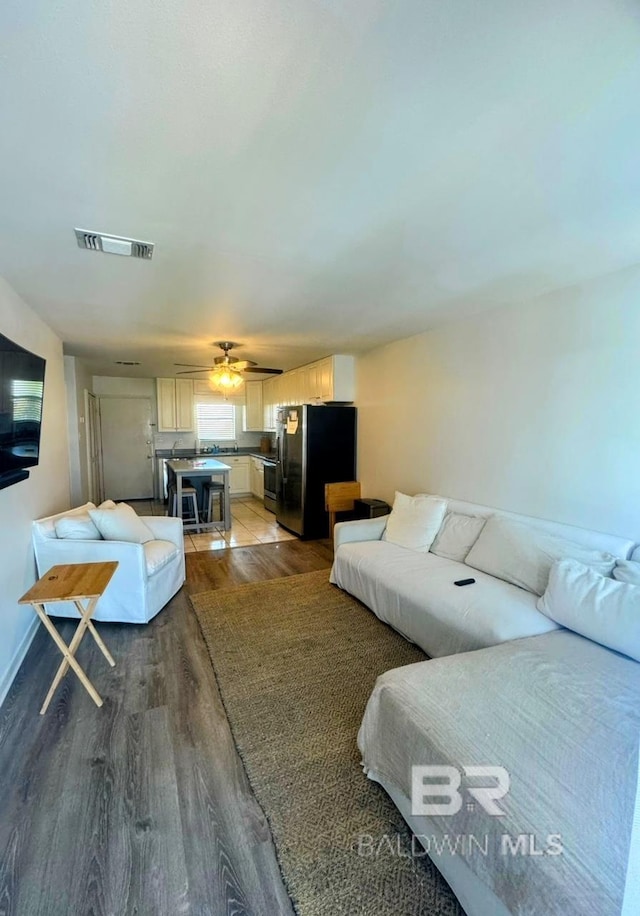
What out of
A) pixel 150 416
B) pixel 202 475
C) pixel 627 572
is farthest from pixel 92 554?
pixel 150 416

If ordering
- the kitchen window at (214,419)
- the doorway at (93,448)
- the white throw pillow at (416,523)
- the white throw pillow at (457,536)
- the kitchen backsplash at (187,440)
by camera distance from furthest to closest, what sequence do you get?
1. the kitchen window at (214,419)
2. the kitchen backsplash at (187,440)
3. the doorway at (93,448)
4. the white throw pillow at (416,523)
5. the white throw pillow at (457,536)

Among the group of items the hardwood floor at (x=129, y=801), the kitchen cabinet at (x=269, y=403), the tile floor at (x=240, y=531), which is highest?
the kitchen cabinet at (x=269, y=403)

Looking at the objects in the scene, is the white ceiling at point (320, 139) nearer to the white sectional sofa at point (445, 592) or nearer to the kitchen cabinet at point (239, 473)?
the white sectional sofa at point (445, 592)

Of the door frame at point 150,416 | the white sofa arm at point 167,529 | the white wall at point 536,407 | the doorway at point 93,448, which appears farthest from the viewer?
the door frame at point 150,416

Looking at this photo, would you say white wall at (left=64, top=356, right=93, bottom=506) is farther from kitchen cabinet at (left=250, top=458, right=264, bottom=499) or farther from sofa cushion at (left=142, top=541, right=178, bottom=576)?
kitchen cabinet at (left=250, top=458, right=264, bottom=499)

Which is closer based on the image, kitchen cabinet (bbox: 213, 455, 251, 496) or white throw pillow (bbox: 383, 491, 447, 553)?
white throw pillow (bbox: 383, 491, 447, 553)

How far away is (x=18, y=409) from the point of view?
222 centimetres

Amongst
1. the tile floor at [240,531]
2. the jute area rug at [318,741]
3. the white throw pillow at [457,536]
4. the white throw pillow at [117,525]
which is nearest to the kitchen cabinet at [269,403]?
the tile floor at [240,531]

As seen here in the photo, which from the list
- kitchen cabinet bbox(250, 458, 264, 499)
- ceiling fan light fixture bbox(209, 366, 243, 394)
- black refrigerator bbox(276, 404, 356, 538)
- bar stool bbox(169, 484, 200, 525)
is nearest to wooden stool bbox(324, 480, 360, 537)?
black refrigerator bbox(276, 404, 356, 538)

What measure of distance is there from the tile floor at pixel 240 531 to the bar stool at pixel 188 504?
0.28m

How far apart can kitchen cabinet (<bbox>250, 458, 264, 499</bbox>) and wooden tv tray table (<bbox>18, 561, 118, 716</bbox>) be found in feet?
15.4

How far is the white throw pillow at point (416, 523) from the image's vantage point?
10.7ft

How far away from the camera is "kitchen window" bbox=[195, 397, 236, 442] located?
7.46m

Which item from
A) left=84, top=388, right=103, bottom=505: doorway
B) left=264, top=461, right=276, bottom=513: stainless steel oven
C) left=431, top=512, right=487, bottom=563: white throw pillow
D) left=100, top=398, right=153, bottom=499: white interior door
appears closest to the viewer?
left=431, top=512, right=487, bottom=563: white throw pillow
